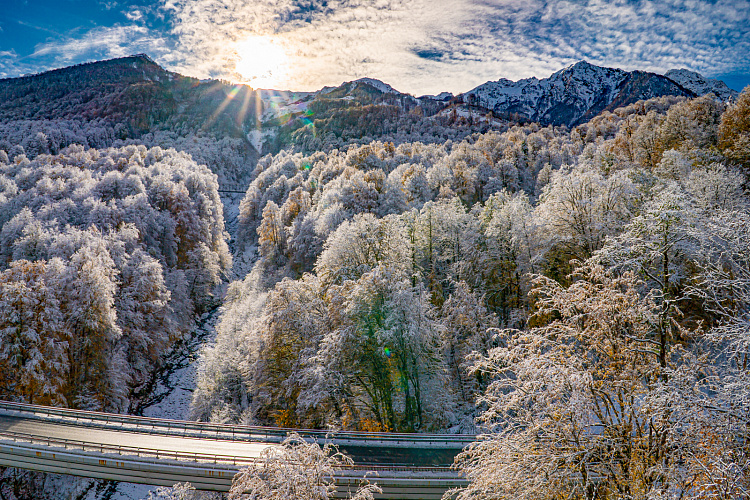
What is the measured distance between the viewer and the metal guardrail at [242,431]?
18469 millimetres

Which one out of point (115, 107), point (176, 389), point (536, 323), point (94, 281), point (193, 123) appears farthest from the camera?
point (193, 123)

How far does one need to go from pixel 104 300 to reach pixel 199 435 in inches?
561

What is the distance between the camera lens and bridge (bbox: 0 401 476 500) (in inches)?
632

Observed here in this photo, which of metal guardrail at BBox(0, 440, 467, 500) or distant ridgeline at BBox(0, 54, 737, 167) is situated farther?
distant ridgeline at BBox(0, 54, 737, 167)

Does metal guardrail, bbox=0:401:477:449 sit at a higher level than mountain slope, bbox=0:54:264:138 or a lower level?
lower

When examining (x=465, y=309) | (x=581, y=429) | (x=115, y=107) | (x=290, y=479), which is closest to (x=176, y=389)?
(x=465, y=309)

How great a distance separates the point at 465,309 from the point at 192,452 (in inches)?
680

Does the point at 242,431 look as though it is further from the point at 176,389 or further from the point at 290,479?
the point at 176,389

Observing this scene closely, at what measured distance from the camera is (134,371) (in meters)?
32.9

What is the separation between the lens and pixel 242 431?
20250mm

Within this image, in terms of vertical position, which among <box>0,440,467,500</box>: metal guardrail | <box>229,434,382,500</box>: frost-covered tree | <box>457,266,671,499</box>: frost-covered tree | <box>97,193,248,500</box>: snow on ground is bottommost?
<box>97,193,248,500</box>: snow on ground

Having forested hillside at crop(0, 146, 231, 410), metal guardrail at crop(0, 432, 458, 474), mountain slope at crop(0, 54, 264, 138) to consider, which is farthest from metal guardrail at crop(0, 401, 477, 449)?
mountain slope at crop(0, 54, 264, 138)

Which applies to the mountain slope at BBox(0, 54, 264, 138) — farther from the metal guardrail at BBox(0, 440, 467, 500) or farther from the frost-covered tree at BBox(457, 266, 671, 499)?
the frost-covered tree at BBox(457, 266, 671, 499)

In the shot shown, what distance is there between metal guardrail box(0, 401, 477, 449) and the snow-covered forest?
1.80 metres
